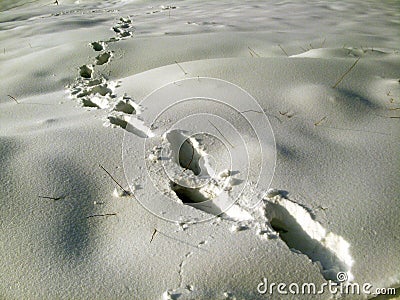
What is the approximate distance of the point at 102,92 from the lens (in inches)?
78.4

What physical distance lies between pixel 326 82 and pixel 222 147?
689mm

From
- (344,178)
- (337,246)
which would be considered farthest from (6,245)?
(344,178)

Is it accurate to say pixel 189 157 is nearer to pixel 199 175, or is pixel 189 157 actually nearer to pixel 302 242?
pixel 199 175

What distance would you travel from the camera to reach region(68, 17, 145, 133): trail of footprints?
165 centimetres

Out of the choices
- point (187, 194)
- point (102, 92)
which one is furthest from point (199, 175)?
point (102, 92)

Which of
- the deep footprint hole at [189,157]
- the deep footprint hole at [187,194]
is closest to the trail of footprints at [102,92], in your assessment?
the deep footprint hole at [189,157]

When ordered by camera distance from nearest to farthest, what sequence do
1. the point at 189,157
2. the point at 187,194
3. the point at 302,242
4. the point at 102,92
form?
the point at 302,242 < the point at 187,194 < the point at 189,157 < the point at 102,92

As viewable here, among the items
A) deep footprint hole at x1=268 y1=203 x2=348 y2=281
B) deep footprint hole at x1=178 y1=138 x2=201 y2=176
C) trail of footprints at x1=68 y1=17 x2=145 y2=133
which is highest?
trail of footprints at x1=68 y1=17 x2=145 y2=133

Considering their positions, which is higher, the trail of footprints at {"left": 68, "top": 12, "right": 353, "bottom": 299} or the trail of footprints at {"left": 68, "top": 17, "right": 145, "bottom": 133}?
the trail of footprints at {"left": 68, "top": 17, "right": 145, "bottom": 133}

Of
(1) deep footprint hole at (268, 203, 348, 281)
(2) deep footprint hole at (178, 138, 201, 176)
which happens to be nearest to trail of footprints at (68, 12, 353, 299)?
(1) deep footprint hole at (268, 203, 348, 281)

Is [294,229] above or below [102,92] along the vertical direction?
below

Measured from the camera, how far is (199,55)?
7.57 ft

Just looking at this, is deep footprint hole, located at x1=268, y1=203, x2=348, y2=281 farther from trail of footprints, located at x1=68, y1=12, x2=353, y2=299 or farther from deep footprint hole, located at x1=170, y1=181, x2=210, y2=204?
deep footprint hole, located at x1=170, y1=181, x2=210, y2=204

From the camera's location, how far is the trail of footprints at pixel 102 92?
1.65m
